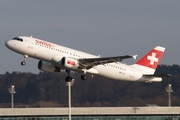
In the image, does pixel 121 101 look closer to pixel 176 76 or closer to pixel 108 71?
pixel 176 76

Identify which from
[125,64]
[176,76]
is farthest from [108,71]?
[176,76]

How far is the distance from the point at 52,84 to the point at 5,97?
7510 mm

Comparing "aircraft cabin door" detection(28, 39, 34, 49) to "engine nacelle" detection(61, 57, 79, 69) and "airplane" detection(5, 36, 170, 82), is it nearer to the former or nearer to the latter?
"airplane" detection(5, 36, 170, 82)

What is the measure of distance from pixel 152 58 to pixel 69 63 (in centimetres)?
1372

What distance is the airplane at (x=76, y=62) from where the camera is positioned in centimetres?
5903

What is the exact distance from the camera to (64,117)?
62.3m

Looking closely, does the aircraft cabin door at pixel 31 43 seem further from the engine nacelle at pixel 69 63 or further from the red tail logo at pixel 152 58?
the red tail logo at pixel 152 58

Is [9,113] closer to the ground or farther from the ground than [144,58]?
closer to the ground

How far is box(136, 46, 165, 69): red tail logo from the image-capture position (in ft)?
228

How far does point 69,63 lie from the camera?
60.5 metres

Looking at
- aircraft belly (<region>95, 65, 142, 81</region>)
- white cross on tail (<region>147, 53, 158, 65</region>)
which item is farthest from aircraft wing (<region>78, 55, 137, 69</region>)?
white cross on tail (<region>147, 53, 158, 65</region>)

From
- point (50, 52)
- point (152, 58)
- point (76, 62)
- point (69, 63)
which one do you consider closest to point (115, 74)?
point (76, 62)

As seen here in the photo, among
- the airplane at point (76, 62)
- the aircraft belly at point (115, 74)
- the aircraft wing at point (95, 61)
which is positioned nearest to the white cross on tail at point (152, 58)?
the airplane at point (76, 62)

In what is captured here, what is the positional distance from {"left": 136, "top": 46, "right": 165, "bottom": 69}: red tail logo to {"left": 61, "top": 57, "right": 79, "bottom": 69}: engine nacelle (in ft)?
34.5
